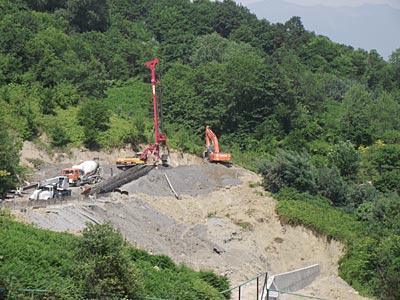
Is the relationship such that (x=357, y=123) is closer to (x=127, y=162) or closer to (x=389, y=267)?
(x=127, y=162)

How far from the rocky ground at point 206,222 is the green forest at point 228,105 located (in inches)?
37.7

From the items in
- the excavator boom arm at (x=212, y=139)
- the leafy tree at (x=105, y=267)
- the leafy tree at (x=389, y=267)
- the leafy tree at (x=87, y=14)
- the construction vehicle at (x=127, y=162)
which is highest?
the leafy tree at (x=87, y=14)

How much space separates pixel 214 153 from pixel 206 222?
978cm

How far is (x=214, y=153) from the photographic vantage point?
41.5 metres

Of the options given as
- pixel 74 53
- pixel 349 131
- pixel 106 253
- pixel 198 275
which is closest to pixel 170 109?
pixel 74 53

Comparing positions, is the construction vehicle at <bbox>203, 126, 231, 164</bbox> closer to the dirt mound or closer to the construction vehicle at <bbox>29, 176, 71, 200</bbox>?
the dirt mound

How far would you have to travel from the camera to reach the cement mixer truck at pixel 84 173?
114 ft

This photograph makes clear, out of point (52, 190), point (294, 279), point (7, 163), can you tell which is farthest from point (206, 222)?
point (7, 163)

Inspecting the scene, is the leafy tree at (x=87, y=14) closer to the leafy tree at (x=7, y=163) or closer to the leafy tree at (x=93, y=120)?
the leafy tree at (x=93, y=120)

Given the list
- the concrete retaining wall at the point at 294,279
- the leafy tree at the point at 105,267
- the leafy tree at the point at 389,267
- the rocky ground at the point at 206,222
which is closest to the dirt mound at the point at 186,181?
the rocky ground at the point at 206,222

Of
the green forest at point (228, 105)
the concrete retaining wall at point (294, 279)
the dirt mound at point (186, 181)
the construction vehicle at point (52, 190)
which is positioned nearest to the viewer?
the concrete retaining wall at point (294, 279)

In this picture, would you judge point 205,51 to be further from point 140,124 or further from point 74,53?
point 140,124

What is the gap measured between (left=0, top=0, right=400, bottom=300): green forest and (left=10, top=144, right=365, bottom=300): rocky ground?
3.15 ft

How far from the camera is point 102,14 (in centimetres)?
6694
